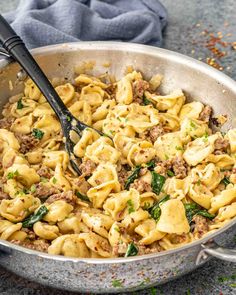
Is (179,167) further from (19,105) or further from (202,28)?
(202,28)

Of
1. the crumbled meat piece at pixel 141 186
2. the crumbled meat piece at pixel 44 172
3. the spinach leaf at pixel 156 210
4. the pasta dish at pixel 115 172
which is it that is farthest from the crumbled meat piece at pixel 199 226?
the crumbled meat piece at pixel 44 172

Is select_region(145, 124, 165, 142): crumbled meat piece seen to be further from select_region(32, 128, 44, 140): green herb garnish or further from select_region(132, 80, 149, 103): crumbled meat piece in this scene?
select_region(32, 128, 44, 140): green herb garnish

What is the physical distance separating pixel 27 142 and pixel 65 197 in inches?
19.3

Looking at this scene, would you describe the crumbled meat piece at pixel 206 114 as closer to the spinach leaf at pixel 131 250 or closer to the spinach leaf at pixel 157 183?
the spinach leaf at pixel 157 183

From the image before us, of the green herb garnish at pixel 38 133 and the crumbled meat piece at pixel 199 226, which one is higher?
the green herb garnish at pixel 38 133

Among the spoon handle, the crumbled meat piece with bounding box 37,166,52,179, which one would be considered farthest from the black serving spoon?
the crumbled meat piece with bounding box 37,166,52,179

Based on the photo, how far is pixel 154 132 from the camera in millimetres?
2889

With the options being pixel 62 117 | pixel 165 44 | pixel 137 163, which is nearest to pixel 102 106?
pixel 62 117

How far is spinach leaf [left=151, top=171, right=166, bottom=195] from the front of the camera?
261 centimetres

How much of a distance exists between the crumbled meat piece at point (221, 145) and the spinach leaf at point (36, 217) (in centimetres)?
86

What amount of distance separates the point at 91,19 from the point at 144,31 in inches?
13.5

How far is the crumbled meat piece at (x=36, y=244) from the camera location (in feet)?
7.52

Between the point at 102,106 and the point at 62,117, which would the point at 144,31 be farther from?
the point at 62,117

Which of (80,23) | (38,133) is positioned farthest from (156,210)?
(80,23)
